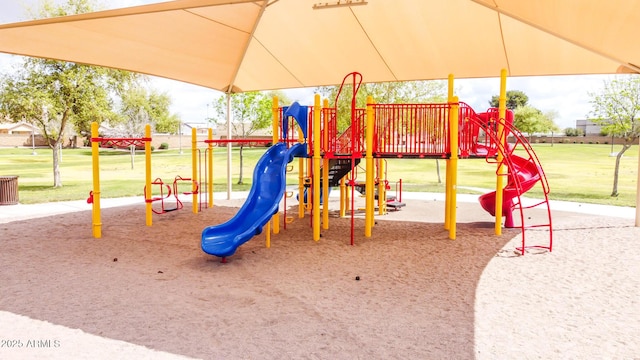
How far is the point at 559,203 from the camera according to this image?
49.0 ft

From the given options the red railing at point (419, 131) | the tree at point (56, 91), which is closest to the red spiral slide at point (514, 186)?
the red railing at point (419, 131)

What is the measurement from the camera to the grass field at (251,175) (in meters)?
19.2

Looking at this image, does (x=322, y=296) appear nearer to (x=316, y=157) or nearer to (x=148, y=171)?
(x=316, y=157)

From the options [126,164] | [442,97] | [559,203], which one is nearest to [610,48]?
[559,203]

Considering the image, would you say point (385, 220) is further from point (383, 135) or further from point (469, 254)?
point (469, 254)

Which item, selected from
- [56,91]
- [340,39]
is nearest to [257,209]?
[340,39]

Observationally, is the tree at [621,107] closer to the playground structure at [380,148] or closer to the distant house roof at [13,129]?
the playground structure at [380,148]

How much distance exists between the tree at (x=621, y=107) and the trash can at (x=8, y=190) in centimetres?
2186

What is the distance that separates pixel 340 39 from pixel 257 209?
6.18 m

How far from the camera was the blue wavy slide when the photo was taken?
755cm

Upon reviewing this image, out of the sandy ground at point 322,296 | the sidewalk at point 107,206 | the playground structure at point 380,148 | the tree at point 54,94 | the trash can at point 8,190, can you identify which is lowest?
the sandy ground at point 322,296

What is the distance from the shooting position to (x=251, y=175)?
3056cm

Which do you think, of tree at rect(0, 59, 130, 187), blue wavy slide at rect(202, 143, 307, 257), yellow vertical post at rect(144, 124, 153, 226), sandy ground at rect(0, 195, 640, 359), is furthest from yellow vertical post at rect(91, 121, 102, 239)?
tree at rect(0, 59, 130, 187)

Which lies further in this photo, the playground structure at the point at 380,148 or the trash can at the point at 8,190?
the trash can at the point at 8,190
